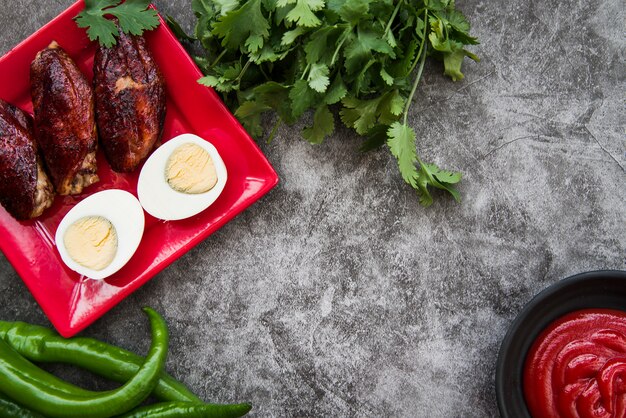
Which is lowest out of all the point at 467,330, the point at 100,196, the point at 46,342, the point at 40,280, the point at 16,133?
the point at 467,330

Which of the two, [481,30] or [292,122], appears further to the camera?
[481,30]

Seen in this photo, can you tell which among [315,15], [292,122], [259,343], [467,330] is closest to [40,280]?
[259,343]

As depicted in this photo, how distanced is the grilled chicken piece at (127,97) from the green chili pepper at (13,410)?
0.99 metres

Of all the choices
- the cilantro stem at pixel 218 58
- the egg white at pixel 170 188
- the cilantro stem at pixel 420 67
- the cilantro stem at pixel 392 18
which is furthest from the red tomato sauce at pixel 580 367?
the cilantro stem at pixel 218 58

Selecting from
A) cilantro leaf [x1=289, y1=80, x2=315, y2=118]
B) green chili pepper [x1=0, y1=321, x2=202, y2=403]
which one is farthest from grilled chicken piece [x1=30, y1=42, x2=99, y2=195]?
cilantro leaf [x1=289, y1=80, x2=315, y2=118]

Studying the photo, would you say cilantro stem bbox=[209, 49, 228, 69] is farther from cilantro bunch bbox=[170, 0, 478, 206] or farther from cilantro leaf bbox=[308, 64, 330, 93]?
cilantro leaf bbox=[308, 64, 330, 93]

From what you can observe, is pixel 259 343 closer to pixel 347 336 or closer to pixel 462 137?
pixel 347 336

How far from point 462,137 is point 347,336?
931 mm

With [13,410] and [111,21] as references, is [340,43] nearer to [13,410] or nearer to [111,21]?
[111,21]

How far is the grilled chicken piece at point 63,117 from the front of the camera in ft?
7.20

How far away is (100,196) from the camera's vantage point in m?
2.25

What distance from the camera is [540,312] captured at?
216 centimetres

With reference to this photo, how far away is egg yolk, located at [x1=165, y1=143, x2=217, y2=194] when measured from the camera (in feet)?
7.34

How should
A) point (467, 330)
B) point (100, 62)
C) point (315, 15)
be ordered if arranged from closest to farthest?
point (315, 15), point (100, 62), point (467, 330)
